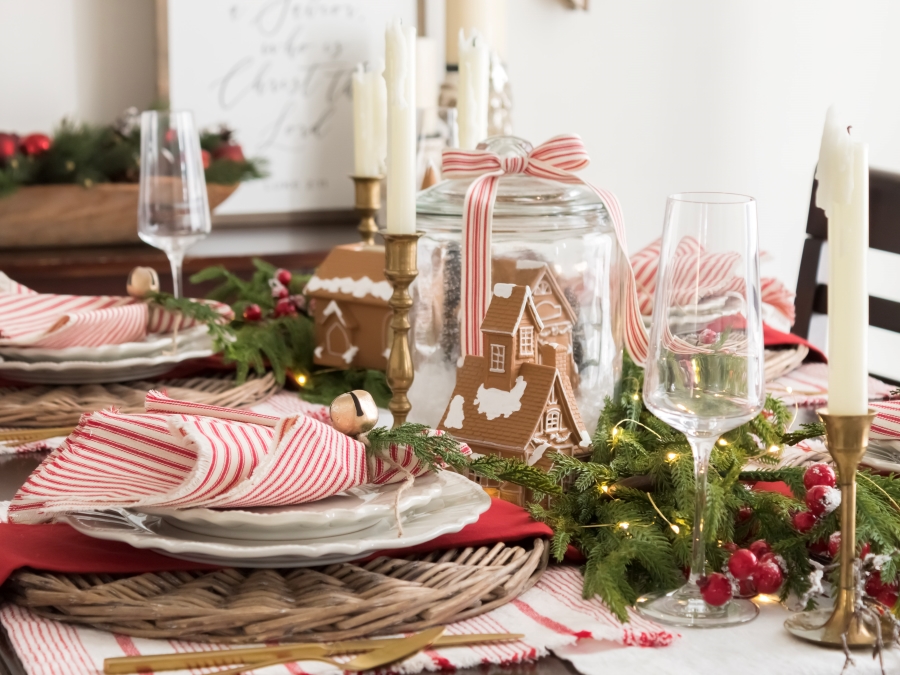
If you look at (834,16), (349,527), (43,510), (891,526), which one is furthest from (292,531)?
(834,16)

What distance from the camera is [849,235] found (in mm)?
580

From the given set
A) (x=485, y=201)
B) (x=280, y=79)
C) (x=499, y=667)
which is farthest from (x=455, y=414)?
(x=280, y=79)

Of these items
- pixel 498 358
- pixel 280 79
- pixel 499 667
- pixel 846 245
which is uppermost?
pixel 280 79

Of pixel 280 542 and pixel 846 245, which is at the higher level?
pixel 846 245

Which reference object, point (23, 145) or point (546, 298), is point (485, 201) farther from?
point (23, 145)

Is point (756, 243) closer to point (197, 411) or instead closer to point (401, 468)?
point (401, 468)

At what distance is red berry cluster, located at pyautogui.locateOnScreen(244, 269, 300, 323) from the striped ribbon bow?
0.46 metres

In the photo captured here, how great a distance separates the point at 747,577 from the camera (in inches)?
25.8

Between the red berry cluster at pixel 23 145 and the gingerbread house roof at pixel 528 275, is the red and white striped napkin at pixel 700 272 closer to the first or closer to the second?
the gingerbread house roof at pixel 528 275

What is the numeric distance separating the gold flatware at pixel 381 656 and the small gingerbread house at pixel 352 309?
0.62 m

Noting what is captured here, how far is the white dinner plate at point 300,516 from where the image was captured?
0.65 m

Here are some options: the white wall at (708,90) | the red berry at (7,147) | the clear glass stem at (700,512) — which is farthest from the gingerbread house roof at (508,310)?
the white wall at (708,90)

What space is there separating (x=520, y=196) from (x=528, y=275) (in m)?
0.07

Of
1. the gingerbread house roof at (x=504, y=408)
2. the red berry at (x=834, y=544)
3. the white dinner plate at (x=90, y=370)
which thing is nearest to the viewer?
the red berry at (x=834, y=544)
